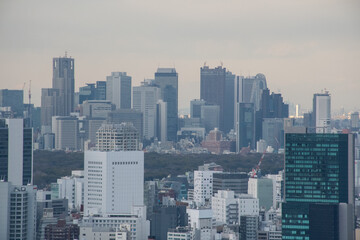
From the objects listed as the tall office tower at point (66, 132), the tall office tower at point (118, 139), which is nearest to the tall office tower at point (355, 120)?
the tall office tower at point (118, 139)

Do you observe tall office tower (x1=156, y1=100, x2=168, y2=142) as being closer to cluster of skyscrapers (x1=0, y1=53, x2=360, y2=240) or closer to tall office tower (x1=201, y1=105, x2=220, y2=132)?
tall office tower (x1=201, y1=105, x2=220, y2=132)

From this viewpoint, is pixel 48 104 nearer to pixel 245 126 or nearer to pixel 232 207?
pixel 245 126

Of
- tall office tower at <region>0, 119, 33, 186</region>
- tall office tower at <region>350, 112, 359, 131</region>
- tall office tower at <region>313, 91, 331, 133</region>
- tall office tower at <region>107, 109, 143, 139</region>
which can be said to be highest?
tall office tower at <region>107, 109, 143, 139</region>

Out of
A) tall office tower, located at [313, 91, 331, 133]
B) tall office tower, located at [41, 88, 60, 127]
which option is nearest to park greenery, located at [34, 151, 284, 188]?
tall office tower, located at [313, 91, 331, 133]

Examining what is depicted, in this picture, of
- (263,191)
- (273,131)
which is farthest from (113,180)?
(273,131)

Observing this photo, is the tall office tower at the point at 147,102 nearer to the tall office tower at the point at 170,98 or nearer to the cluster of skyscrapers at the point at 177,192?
the tall office tower at the point at 170,98

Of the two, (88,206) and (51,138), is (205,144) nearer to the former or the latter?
(51,138)

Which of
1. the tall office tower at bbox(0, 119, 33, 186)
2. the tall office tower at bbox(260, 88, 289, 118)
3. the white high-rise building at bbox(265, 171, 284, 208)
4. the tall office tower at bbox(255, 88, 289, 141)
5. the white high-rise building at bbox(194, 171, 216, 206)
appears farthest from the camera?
the tall office tower at bbox(255, 88, 289, 141)
